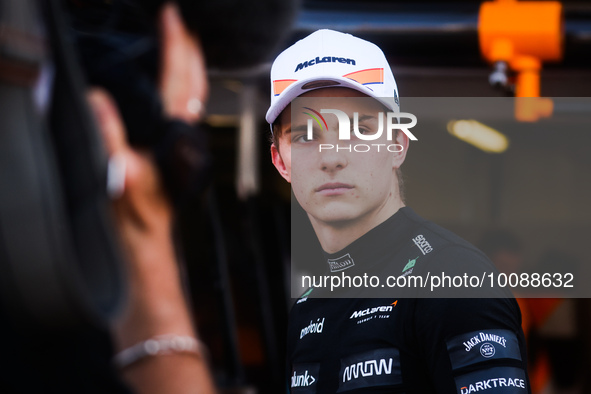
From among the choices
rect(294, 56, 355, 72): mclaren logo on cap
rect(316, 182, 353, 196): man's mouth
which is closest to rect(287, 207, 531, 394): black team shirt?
rect(316, 182, 353, 196): man's mouth

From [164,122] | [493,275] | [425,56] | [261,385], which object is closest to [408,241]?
[493,275]

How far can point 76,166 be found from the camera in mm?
733

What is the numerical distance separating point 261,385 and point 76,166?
10.9ft

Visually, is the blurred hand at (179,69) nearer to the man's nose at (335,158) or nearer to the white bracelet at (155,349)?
the white bracelet at (155,349)

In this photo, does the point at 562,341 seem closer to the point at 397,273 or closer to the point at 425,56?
the point at 425,56

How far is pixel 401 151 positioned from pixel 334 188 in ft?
0.68

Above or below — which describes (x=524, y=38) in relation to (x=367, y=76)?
above

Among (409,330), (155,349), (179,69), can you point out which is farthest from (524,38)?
(155,349)

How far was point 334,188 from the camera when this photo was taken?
4.79ft

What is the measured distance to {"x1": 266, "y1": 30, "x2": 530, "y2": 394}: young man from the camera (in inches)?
46.4

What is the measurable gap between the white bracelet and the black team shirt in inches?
21.2

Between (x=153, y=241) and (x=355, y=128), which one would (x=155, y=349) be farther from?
(x=355, y=128)

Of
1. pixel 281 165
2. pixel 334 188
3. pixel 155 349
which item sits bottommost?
pixel 155 349

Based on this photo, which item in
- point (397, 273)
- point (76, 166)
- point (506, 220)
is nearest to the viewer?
point (76, 166)
